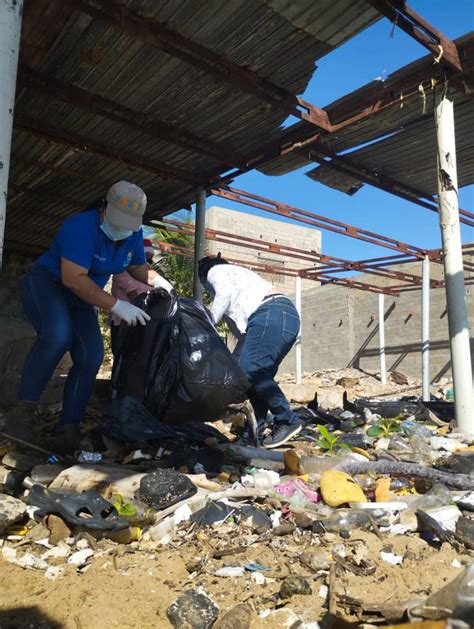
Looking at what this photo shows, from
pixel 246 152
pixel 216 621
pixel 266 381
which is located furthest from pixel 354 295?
pixel 216 621

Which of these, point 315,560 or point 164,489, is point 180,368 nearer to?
point 164,489

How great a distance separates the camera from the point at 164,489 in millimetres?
2086

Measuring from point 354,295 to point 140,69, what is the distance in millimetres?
11456

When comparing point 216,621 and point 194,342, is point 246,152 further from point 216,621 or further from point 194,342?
point 216,621

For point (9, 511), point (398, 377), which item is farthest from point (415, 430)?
point (398, 377)

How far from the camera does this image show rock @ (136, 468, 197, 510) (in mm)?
2053

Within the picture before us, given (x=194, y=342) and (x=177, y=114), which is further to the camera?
(x=177, y=114)

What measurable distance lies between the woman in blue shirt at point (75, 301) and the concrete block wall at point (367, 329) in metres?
9.56

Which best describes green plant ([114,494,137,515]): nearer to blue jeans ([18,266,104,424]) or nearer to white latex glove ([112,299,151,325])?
blue jeans ([18,266,104,424])

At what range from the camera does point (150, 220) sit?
6.02 meters

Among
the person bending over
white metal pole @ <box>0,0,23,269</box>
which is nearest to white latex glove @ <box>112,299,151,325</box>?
the person bending over

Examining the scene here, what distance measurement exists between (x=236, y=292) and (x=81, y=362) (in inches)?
47.3

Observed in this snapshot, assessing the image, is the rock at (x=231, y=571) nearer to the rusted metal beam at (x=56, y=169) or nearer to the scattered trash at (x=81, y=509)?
the scattered trash at (x=81, y=509)

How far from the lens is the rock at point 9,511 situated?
1798 millimetres
